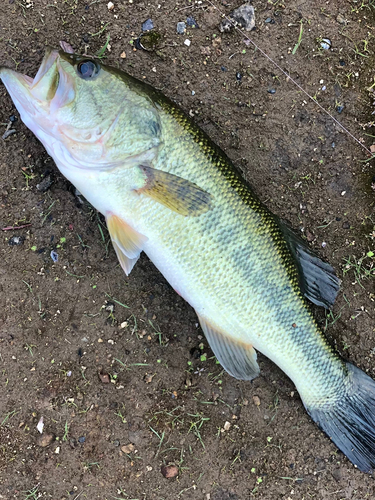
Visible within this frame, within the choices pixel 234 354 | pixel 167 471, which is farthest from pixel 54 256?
pixel 167 471

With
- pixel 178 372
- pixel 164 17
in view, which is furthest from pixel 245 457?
pixel 164 17

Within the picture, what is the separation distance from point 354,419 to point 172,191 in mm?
2313

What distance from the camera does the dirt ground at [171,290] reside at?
2803 millimetres

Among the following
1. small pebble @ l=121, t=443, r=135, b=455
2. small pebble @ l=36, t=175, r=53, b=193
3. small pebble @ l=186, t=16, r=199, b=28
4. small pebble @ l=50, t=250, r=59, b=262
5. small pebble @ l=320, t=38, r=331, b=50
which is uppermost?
small pebble @ l=320, t=38, r=331, b=50

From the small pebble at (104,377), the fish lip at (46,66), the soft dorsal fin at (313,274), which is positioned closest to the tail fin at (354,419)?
the soft dorsal fin at (313,274)

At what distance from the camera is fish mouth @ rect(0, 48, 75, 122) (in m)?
2.23

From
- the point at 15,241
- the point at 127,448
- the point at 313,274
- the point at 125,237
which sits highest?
the point at 313,274

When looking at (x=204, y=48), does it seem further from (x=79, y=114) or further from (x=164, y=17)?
(x=79, y=114)

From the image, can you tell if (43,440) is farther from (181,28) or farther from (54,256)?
(181,28)

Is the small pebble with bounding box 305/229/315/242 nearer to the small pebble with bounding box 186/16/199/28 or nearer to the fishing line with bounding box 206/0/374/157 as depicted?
the fishing line with bounding box 206/0/374/157

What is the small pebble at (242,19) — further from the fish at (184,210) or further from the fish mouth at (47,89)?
the fish mouth at (47,89)

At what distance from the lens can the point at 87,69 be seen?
229cm

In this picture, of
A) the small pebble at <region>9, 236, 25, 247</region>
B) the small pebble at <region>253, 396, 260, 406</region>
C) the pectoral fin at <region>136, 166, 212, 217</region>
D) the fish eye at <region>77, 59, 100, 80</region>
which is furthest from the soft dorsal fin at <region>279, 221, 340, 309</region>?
the small pebble at <region>9, 236, 25, 247</region>

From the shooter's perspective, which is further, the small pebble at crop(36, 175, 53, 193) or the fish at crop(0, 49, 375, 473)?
the small pebble at crop(36, 175, 53, 193)
